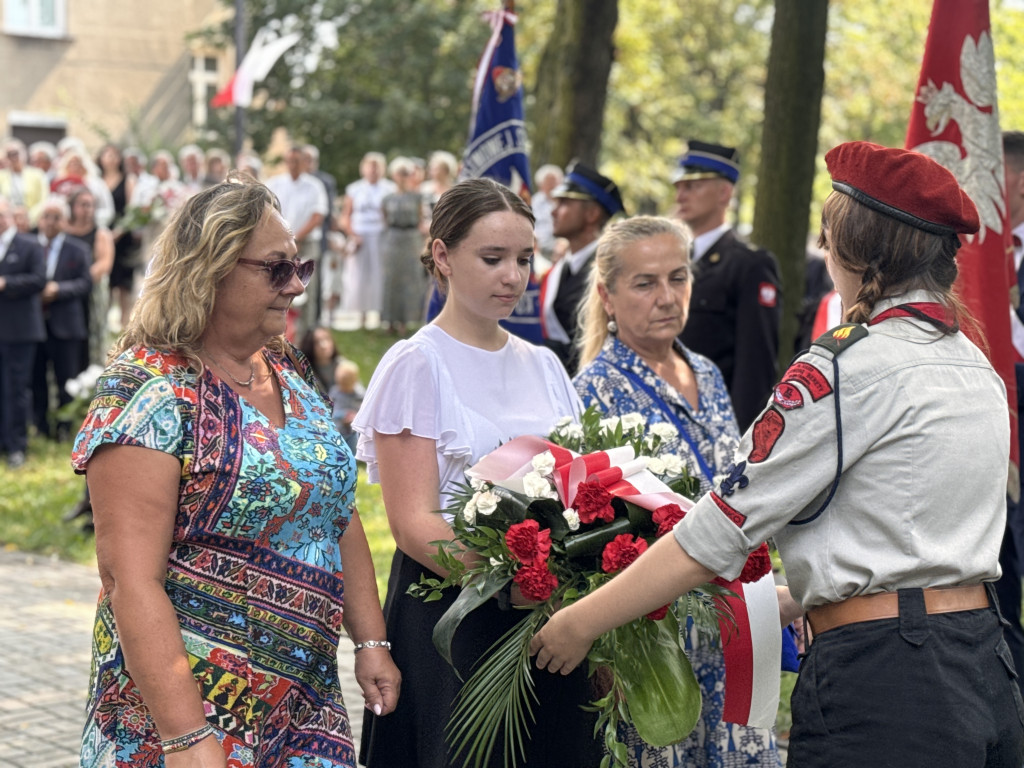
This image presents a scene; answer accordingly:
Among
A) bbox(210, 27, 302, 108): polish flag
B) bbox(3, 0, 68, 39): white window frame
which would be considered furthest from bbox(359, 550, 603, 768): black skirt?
bbox(3, 0, 68, 39): white window frame

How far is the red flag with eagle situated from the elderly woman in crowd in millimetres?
2394

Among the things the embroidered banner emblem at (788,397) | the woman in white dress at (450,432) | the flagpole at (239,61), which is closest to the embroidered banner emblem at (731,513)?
the embroidered banner emblem at (788,397)

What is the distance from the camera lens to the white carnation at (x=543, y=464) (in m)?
3.20

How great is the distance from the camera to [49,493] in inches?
449

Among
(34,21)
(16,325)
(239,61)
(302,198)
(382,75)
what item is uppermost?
(34,21)

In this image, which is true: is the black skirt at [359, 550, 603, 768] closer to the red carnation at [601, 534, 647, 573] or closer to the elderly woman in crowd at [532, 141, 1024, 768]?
the red carnation at [601, 534, 647, 573]

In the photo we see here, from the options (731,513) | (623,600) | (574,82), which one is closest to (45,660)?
(623,600)

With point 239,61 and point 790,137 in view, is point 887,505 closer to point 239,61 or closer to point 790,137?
point 790,137

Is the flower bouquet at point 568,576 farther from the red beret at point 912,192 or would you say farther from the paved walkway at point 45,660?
the paved walkway at point 45,660

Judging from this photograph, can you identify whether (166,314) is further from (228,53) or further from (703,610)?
(228,53)

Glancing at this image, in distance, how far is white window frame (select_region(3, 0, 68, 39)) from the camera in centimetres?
3259

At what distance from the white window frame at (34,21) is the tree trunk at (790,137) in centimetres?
2879

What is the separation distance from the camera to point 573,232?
731 centimetres

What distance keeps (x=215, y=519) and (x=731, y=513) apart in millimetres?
1117
